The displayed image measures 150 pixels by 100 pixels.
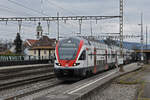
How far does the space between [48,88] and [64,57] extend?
8.66ft

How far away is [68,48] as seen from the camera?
687 inches

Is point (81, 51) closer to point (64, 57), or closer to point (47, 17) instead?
point (64, 57)

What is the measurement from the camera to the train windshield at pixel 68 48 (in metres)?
17.1

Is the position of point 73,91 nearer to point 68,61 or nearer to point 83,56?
point 68,61

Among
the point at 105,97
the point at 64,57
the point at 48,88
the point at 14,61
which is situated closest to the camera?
the point at 105,97

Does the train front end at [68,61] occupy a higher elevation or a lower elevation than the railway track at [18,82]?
higher

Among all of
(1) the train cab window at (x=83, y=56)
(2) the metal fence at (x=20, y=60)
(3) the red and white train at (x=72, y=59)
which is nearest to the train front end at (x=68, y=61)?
(3) the red and white train at (x=72, y=59)

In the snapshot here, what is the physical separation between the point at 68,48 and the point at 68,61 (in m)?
1.04

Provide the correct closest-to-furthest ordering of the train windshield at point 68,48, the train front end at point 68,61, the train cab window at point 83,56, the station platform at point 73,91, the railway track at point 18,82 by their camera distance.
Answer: the station platform at point 73,91 → the railway track at point 18,82 → the train front end at point 68,61 → the train windshield at point 68,48 → the train cab window at point 83,56

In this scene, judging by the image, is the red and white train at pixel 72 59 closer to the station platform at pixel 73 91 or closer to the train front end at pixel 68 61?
the train front end at pixel 68 61

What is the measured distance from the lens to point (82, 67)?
1731cm

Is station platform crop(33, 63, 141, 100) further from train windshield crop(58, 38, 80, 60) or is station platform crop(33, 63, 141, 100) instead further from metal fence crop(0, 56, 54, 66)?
metal fence crop(0, 56, 54, 66)

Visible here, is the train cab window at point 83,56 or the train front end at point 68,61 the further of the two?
the train cab window at point 83,56

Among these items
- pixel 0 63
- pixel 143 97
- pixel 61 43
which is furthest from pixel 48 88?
pixel 0 63
